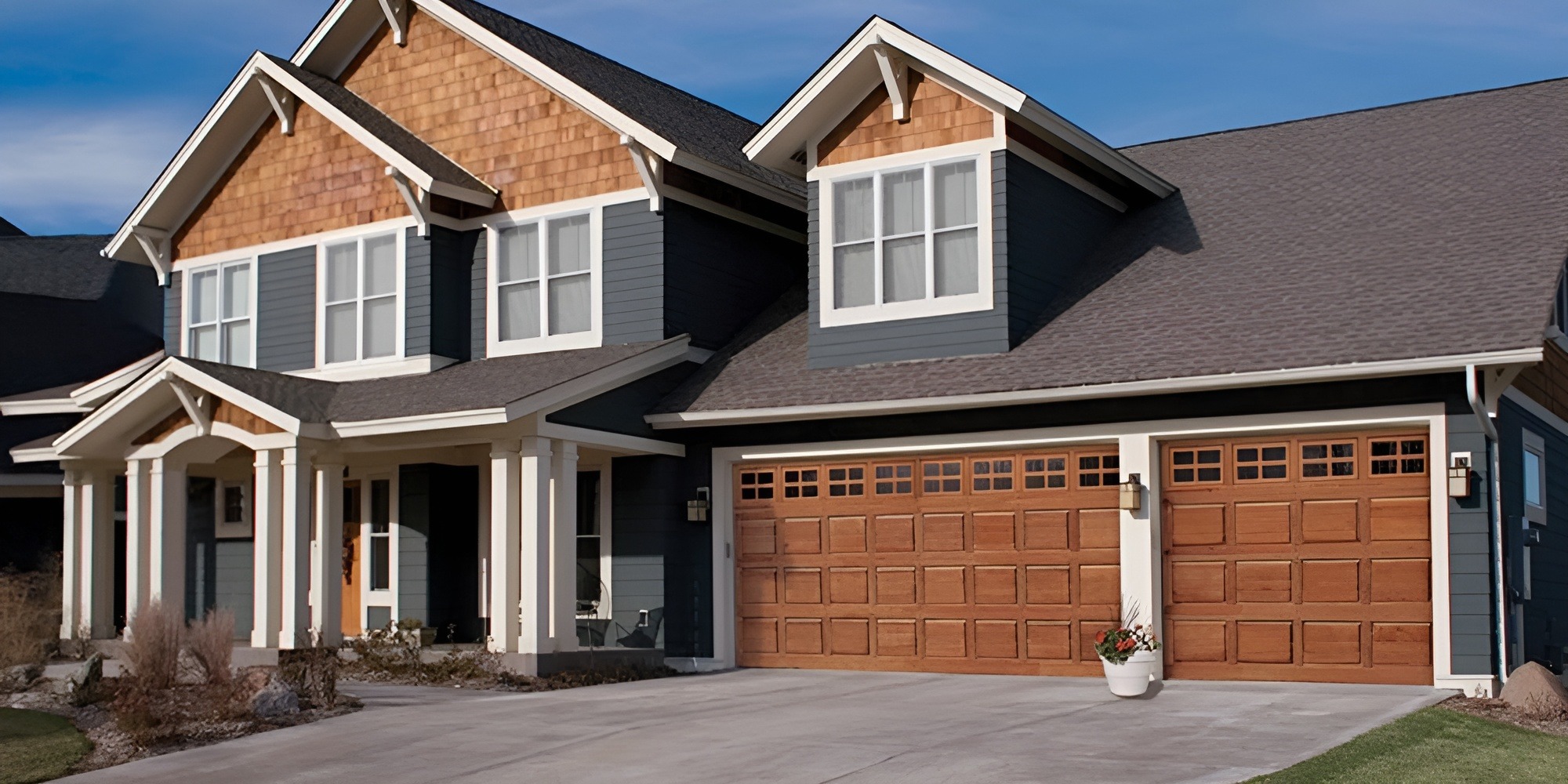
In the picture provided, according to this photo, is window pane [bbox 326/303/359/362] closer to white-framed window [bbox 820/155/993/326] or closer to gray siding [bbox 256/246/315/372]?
gray siding [bbox 256/246/315/372]

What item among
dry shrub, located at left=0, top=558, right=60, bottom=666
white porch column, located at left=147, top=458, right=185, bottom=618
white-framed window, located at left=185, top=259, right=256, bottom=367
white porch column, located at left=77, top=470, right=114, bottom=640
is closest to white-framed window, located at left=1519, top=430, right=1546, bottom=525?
white porch column, located at left=147, top=458, right=185, bottom=618

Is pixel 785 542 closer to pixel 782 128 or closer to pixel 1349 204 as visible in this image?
pixel 782 128

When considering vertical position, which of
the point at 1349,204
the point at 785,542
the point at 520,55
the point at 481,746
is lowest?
the point at 481,746

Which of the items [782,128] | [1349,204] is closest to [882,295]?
[782,128]

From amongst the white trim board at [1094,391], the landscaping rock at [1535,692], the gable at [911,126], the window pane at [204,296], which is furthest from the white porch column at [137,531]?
the landscaping rock at [1535,692]

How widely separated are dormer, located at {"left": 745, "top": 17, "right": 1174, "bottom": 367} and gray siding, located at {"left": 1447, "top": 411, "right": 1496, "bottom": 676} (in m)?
4.79

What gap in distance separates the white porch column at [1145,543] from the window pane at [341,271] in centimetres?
1041

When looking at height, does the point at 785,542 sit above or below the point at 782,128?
below

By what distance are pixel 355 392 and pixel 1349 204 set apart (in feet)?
38.0

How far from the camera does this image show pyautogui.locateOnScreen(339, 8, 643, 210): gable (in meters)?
19.6

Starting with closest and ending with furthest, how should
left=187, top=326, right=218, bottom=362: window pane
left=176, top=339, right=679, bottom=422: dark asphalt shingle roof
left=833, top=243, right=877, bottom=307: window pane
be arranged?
left=176, top=339, right=679, bottom=422: dark asphalt shingle roof
left=833, top=243, right=877, bottom=307: window pane
left=187, top=326, right=218, bottom=362: window pane

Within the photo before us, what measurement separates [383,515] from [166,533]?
3.12 m

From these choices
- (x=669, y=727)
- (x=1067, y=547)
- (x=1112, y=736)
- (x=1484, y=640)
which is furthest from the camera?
(x=1067, y=547)

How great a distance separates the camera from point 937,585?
17.1 meters
